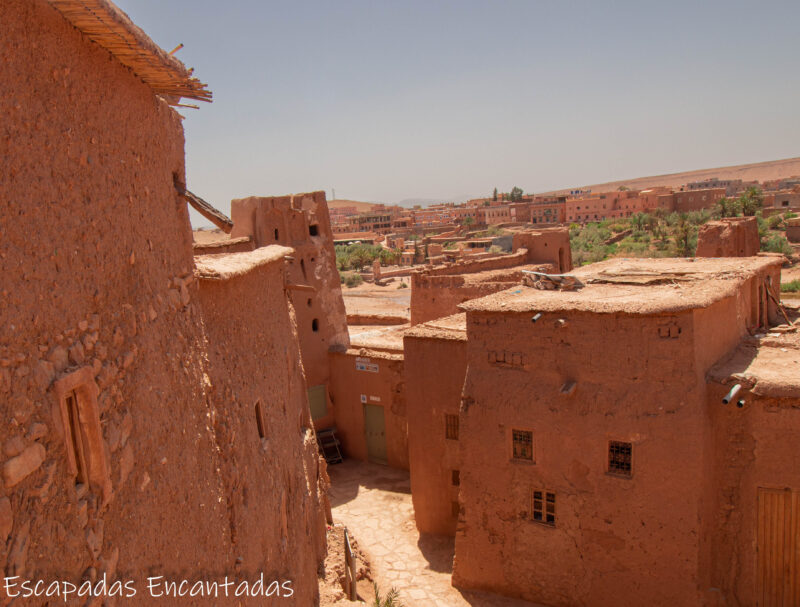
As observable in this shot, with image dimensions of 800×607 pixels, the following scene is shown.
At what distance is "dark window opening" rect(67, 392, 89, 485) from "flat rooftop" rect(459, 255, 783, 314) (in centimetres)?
654

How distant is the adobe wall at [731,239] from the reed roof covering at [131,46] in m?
15.6

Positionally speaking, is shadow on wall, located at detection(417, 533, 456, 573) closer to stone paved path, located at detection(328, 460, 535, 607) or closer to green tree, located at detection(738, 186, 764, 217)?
stone paved path, located at detection(328, 460, 535, 607)

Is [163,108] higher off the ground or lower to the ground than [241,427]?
higher

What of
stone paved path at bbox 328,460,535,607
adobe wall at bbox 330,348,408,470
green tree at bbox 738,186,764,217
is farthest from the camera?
green tree at bbox 738,186,764,217

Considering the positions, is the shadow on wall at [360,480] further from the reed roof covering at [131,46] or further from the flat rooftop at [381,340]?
the reed roof covering at [131,46]

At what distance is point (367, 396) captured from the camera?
14211 millimetres

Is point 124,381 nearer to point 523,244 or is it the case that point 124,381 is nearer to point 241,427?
point 241,427

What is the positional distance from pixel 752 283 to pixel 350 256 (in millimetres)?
40732

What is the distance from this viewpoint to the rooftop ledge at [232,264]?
520 centimetres

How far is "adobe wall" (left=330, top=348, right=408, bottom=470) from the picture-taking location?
1372 centimetres

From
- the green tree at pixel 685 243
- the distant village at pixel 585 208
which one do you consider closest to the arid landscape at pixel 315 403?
the green tree at pixel 685 243

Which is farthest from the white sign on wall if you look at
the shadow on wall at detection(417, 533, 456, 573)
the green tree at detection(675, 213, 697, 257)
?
the green tree at detection(675, 213, 697, 257)

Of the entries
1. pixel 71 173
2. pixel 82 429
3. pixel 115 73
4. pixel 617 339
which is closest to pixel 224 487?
pixel 82 429

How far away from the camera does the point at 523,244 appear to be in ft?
64.8
